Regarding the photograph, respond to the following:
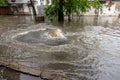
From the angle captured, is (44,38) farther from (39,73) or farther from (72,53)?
(39,73)

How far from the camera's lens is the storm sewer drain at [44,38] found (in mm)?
9328

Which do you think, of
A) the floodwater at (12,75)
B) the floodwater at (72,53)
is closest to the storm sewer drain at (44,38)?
the floodwater at (72,53)

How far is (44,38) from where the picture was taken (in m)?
10.2

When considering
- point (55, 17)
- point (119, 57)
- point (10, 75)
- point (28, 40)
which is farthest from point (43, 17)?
point (10, 75)

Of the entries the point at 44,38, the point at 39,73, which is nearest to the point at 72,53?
the point at 39,73

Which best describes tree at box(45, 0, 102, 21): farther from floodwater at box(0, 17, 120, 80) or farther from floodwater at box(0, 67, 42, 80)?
floodwater at box(0, 67, 42, 80)

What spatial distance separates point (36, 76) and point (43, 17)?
11.5 meters

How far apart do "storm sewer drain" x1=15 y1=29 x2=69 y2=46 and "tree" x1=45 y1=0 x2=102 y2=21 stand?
15.4ft

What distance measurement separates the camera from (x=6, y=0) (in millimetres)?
22266

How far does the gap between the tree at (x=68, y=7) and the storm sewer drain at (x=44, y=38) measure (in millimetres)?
4684

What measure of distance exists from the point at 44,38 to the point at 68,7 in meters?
6.09

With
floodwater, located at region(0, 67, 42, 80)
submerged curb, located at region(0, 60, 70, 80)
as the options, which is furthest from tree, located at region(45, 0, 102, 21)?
floodwater, located at region(0, 67, 42, 80)

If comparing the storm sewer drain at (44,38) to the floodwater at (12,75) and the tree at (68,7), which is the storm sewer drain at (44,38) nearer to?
the floodwater at (12,75)

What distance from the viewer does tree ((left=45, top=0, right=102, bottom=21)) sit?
14.9 meters
